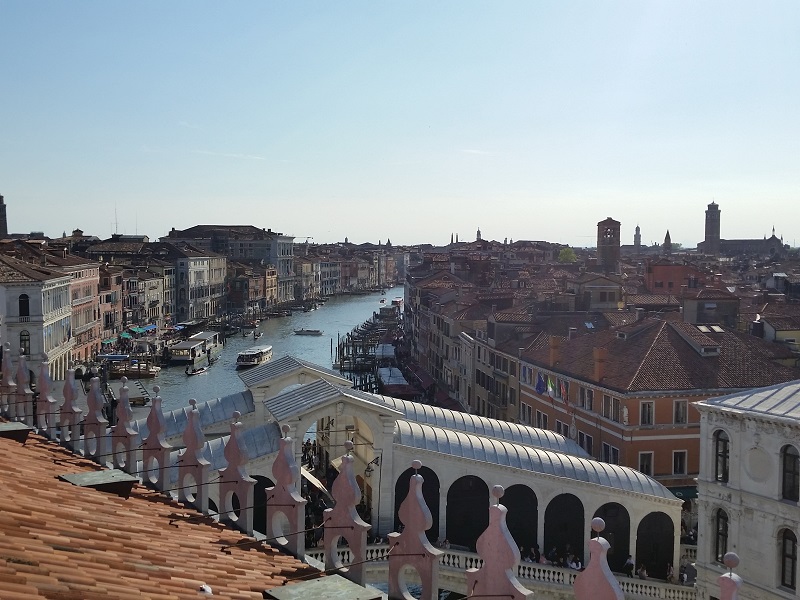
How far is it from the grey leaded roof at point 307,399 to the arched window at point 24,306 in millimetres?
18869

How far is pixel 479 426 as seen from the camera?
15094 mm

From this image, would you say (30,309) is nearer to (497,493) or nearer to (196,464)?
(196,464)

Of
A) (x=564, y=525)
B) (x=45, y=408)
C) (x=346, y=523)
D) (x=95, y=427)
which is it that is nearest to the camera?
(x=346, y=523)

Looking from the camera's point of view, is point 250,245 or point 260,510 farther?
point 250,245

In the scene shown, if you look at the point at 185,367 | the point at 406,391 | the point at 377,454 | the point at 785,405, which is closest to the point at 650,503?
the point at 785,405

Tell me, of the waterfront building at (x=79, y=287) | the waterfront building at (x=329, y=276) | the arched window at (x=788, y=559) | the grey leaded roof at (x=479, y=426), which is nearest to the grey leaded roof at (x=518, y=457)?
the grey leaded roof at (x=479, y=426)

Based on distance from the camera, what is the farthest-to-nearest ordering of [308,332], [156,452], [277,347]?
[308,332], [277,347], [156,452]

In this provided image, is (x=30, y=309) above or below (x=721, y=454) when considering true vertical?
above

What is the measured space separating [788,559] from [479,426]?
5.35 meters

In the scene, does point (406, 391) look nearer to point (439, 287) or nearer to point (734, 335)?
point (439, 287)

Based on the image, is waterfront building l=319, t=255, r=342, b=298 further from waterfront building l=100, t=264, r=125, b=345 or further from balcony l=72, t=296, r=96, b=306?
balcony l=72, t=296, r=96, b=306

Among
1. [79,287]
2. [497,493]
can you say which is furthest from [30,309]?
[497,493]

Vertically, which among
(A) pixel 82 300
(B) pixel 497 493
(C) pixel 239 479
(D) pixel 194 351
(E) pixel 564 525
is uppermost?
(B) pixel 497 493

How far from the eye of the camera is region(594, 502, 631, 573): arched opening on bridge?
13.5 m
